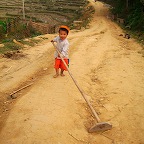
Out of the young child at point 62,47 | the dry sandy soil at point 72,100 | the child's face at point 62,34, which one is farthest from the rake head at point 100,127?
the child's face at point 62,34

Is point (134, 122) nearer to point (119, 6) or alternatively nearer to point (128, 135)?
point (128, 135)

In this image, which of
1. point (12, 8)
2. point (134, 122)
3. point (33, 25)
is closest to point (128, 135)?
point (134, 122)

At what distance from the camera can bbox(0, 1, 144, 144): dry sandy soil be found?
3.42 meters

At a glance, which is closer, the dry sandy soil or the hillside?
the dry sandy soil

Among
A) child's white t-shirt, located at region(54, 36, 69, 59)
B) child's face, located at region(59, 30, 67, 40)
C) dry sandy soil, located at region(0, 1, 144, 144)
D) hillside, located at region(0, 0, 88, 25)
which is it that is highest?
child's face, located at region(59, 30, 67, 40)

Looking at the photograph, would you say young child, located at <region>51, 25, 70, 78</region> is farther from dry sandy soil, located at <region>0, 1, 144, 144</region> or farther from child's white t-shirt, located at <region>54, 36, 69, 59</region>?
dry sandy soil, located at <region>0, 1, 144, 144</region>

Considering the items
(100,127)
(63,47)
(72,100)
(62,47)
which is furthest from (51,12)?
(100,127)

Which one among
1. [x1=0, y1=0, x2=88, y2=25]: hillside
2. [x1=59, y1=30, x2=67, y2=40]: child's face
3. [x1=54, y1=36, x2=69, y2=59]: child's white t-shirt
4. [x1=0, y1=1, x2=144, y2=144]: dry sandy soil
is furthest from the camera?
[x1=0, y1=0, x2=88, y2=25]: hillside

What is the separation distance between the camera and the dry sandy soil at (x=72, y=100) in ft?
11.2

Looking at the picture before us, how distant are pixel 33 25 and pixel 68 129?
1446 cm

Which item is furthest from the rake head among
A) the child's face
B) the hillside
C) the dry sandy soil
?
the hillside

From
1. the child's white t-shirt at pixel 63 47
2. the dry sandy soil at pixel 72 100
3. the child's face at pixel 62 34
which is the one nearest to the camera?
the dry sandy soil at pixel 72 100

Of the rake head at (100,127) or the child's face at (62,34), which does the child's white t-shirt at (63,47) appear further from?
the rake head at (100,127)

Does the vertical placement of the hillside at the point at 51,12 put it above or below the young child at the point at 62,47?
below
